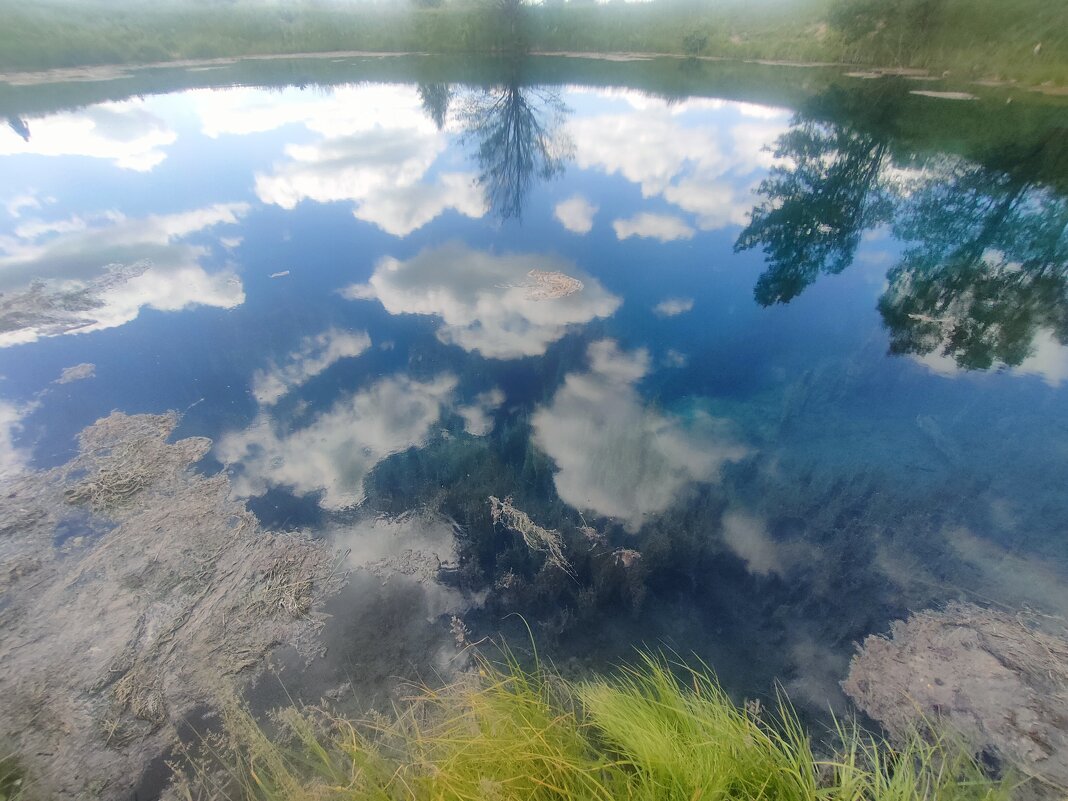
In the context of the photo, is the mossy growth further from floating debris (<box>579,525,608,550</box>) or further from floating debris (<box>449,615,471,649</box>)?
floating debris (<box>579,525,608,550</box>)

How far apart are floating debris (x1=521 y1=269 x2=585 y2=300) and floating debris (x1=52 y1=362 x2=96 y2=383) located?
6314 mm

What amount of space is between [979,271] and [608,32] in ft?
105

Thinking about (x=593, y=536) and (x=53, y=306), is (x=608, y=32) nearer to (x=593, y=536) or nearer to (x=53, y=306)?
(x=53, y=306)

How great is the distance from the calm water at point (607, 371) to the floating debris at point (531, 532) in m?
0.10

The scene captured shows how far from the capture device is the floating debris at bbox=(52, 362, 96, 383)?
6.31 metres

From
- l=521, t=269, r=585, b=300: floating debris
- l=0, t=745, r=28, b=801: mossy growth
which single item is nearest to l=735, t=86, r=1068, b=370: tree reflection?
l=521, t=269, r=585, b=300: floating debris

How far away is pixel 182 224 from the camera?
1033 centimetres

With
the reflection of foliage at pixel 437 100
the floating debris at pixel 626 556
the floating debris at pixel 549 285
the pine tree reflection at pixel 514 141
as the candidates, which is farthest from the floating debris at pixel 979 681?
the reflection of foliage at pixel 437 100

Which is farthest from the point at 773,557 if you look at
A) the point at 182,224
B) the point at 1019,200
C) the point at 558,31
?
the point at 558,31

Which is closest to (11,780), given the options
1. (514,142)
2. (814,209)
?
(814,209)

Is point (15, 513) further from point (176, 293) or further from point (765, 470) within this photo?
point (765, 470)

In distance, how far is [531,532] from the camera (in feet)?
15.0

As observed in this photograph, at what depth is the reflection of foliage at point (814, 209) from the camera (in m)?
9.13

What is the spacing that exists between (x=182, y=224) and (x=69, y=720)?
1030 cm
